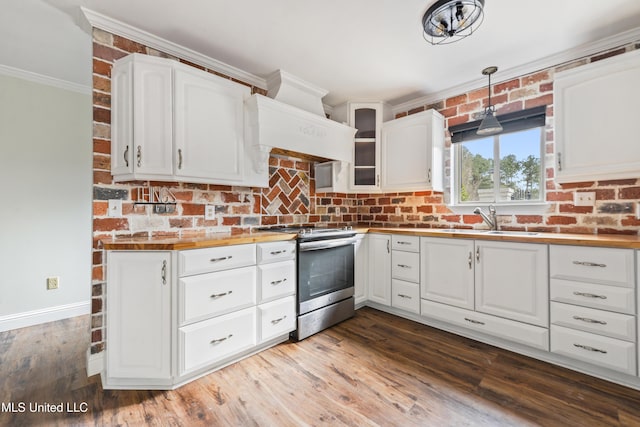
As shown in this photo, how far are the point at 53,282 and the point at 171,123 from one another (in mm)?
2201

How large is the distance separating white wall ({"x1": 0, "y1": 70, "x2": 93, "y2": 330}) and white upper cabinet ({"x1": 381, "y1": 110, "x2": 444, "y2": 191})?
2.94m

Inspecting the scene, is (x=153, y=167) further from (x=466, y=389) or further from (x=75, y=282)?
(x=466, y=389)

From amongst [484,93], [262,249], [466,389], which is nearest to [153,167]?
[262,249]

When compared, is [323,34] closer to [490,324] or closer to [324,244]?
[324,244]

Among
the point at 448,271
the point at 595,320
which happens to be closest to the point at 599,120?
the point at 595,320

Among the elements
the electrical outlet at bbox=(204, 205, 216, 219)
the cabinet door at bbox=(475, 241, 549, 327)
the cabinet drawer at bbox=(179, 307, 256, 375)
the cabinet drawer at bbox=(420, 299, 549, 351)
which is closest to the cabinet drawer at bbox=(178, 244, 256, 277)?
the cabinet drawer at bbox=(179, 307, 256, 375)

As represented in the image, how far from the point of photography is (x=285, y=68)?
2.57 m

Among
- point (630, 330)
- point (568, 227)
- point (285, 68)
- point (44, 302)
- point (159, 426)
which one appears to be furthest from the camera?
point (44, 302)

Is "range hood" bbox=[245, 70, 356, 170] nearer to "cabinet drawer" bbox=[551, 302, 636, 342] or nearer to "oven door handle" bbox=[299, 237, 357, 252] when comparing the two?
"oven door handle" bbox=[299, 237, 357, 252]

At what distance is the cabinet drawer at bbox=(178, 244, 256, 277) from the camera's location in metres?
1.76

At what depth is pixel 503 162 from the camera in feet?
9.27

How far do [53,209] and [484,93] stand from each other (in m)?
4.45

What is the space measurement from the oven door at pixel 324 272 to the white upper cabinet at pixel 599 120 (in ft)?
6.06

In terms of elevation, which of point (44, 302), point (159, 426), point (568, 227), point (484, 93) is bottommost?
point (159, 426)
